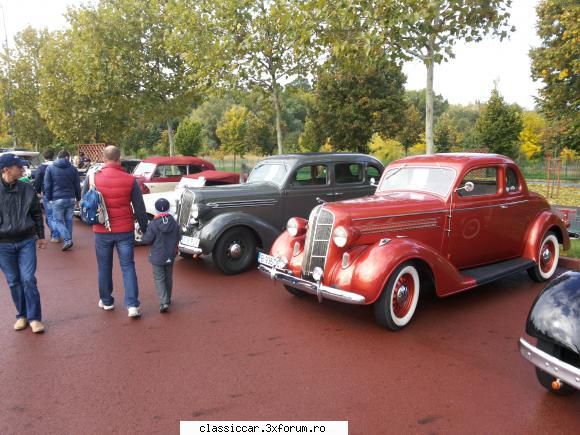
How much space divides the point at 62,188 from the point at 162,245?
4.53 metres

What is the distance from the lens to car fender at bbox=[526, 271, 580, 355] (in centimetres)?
294

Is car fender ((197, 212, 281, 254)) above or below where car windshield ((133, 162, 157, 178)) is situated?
below

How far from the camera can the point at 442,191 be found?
17.8 feet

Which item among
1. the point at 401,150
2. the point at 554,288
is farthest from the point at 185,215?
the point at 401,150

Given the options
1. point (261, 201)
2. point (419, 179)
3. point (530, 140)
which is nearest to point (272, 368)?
point (419, 179)

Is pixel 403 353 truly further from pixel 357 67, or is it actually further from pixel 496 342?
pixel 357 67

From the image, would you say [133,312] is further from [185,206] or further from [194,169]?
[194,169]

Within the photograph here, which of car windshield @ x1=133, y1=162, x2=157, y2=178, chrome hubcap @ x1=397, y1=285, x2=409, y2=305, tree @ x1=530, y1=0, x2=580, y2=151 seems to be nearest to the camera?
chrome hubcap @ x1=397, y1=285, x2=409, y2=305

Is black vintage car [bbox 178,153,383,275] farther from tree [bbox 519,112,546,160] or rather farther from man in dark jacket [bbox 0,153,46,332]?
tree [bbox 519,112,546,160]

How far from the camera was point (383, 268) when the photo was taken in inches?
172

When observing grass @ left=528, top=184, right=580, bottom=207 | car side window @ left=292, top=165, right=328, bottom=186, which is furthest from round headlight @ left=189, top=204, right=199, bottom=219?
grass @ left=528, top=184, right=580, bottom=207

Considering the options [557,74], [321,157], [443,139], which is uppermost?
[557,74]

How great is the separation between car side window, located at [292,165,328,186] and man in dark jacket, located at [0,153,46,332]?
4010 mm

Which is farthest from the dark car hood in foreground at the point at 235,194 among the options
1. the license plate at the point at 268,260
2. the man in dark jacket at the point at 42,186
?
the man in dark jacket at the point at 42,186
